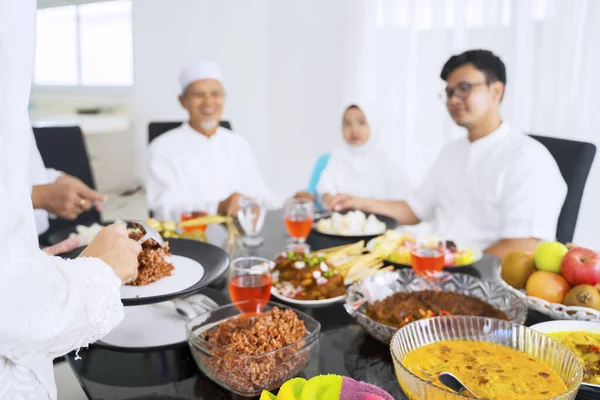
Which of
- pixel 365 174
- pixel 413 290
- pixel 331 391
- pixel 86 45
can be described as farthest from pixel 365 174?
pixel 86 45

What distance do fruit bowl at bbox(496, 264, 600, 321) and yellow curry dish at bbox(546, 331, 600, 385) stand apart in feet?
0.28

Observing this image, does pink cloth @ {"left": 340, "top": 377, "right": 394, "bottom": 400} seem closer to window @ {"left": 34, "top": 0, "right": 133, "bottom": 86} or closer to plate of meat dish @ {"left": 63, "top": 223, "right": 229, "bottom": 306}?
plate of meat dish @ {"left": 63, "top": 223, "right": 229, "bottom": 306}

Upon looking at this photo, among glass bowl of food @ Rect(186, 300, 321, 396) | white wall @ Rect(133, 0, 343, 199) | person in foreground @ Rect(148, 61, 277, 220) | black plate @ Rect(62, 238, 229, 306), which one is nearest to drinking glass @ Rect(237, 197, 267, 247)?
black plate @ Rect(62, 238, 229, 306)

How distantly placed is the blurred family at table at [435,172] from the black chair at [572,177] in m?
Result: 0.03

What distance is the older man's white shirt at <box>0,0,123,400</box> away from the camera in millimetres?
658

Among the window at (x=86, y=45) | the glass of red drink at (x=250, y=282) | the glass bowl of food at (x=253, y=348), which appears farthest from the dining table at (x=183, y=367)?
the window at (x=86, y=45)

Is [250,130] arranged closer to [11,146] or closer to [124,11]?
[124,11]

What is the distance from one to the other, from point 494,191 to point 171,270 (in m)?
1.58

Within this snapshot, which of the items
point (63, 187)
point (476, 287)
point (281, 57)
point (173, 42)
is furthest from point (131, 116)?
point (476, 287)

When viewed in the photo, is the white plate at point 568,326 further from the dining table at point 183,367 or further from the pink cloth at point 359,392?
the pink cloth at point 359,392

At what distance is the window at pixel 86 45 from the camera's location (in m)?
6.20

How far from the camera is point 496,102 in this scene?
90.4 inches

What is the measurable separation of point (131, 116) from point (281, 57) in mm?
1786

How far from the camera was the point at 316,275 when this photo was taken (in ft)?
4.14
